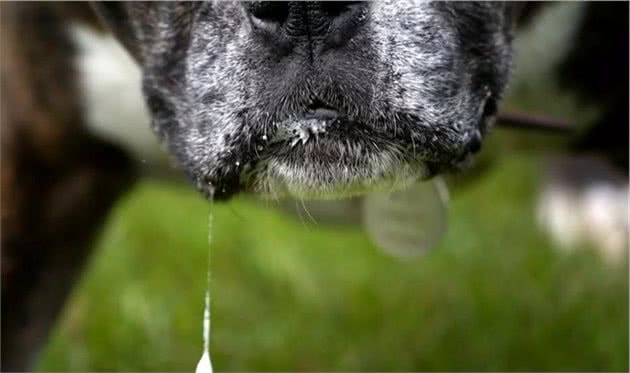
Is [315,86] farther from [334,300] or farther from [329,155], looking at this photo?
[334,300]

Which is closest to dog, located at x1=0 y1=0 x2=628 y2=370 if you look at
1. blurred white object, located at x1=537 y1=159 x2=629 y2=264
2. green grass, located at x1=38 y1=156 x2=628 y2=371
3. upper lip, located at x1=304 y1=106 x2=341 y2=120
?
upper lip, located at x1=304 y1=106 x2=341 y2=120

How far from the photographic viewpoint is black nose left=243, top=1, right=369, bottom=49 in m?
1.41

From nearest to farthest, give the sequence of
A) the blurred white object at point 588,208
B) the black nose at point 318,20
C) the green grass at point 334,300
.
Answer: the black nose at point 318,20 < the green grass at point 334,300 < the blurred white object at point 588,208

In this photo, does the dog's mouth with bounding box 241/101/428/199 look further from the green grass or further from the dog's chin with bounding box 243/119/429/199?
the green grass

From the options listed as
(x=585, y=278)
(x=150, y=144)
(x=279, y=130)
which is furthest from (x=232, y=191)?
(x=585, y=278)

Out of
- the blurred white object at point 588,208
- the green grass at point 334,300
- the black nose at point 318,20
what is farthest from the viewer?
the blurred white object at point 588,208

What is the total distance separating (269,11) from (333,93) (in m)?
0.11

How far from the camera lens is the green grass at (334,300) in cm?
251

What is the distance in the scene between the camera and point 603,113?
7.47 feet

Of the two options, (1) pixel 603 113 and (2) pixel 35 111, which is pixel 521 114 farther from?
(2) pixel 35 111

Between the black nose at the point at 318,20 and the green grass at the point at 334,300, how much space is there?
2.72 feet

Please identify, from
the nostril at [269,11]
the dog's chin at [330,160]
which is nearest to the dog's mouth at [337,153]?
the dog's chin at [330,160]

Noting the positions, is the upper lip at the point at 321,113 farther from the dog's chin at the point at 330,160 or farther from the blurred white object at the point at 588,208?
the blurred white object at the point at 588,208

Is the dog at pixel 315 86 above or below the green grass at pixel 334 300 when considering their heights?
above
